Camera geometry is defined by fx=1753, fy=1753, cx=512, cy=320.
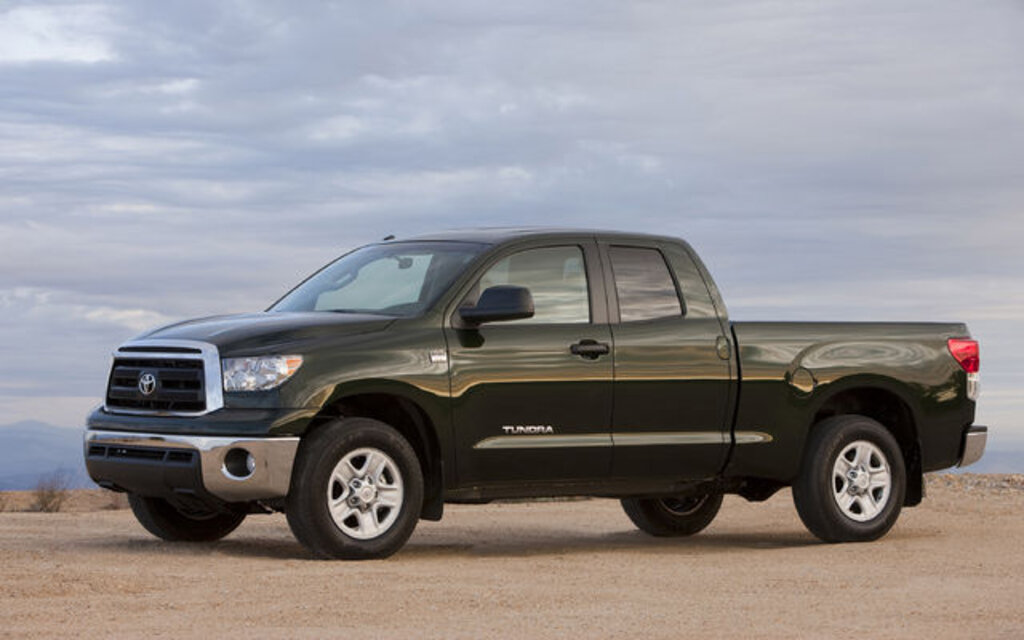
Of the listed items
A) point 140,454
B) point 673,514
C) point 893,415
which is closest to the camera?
point 140,454

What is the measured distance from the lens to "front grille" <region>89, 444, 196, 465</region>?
10812 mm

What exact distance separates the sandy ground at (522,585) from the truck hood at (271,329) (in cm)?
137

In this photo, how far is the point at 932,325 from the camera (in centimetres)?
1364

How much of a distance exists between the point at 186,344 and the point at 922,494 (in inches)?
229

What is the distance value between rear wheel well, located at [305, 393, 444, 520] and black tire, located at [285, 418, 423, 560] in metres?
0.24

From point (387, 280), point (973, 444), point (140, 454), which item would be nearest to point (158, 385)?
point (140, 454)

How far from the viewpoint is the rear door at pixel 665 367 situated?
11.9m

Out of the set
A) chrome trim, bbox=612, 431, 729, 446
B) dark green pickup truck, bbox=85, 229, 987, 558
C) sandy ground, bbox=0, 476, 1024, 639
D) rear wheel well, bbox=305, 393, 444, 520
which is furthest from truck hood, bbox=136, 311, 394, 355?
chrome trim, bbox=612, 431, 729, 446

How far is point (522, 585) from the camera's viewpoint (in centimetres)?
1002

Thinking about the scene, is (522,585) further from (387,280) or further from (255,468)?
(387,280)

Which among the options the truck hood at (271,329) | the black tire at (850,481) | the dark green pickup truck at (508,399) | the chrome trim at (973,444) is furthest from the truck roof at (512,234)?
the chrome trim at (973,444)

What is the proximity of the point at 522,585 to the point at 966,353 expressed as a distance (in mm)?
5253

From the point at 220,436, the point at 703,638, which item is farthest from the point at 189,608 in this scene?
the point at 703,638

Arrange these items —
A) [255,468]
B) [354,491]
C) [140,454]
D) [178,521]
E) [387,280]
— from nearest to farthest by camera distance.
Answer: [255,468]
[354,491]
[140,454]
[387,280]
[178,521]
